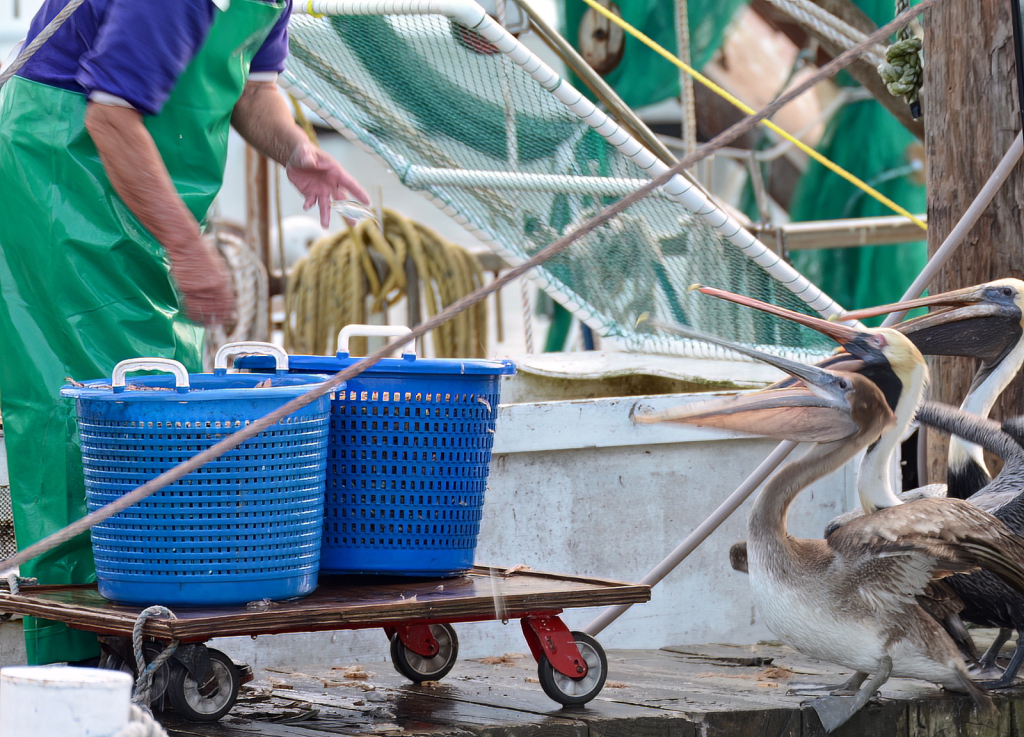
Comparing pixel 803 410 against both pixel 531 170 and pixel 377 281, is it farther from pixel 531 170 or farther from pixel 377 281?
pixel 377 281

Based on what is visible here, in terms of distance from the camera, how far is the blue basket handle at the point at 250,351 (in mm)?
3070

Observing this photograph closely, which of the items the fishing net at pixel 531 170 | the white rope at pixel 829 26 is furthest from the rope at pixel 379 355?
the white rope at pixel 829 26

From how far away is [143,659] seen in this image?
2699mm

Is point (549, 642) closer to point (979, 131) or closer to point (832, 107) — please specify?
point (979, 131)

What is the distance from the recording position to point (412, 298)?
7957 mm

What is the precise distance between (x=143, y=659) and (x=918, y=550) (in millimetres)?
1720

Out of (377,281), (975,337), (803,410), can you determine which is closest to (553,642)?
(803,410)

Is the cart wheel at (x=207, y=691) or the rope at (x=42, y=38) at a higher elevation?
the rope at (x=42, y=38)

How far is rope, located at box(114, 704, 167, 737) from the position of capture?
6.33 ft

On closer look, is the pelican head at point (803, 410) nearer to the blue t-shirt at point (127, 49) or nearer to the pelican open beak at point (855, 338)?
the pelican open beak at point (855, 338)

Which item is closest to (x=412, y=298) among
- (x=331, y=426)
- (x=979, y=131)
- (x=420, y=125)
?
(x=420, y=125)

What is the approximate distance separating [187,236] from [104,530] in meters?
0.66

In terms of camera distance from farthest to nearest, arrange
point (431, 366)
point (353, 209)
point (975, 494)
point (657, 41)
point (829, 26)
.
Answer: point (657, 41), point (829, 26), point (975, 494), point (353, 209), point (431, 366)

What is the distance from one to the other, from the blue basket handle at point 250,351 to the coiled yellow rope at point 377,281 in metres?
4.54
